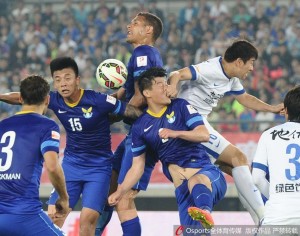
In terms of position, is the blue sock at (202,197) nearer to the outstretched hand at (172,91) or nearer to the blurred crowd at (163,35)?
the outstretched hand at (172,91)

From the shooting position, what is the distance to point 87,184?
966 centimetres

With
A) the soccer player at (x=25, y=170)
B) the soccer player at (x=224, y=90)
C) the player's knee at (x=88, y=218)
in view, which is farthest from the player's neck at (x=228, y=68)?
the soccer player at (x=25, y=170)

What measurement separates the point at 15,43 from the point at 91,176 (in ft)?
37.0

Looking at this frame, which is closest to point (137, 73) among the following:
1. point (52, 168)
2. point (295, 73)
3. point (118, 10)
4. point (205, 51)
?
point (52, 168)

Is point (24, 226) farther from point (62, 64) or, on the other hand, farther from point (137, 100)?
point (137, 100)

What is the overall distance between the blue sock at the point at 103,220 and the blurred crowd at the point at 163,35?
25.5 feet

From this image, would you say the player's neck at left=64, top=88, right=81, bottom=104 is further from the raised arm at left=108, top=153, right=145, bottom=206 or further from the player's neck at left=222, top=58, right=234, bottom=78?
the player's neck at left=222, top=58, right=234, bottom=78

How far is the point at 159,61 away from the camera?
9.79 metres

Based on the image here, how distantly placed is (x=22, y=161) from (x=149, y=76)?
7.25 feet

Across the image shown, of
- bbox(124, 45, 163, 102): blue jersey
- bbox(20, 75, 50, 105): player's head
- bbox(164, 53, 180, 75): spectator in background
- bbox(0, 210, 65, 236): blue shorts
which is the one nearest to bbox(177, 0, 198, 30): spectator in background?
bbox(164, 53, 180, 75): spectator in background

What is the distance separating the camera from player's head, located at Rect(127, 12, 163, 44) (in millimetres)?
10016

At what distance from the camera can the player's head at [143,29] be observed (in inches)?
394

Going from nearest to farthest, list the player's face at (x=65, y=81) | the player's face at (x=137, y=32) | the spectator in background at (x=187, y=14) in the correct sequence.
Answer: the player's face at (x=65, y=81)
the player's face at (x=137, y=32)
the spectator in background at (x=187, y=14)

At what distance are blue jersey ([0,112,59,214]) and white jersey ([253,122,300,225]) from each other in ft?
6.07
